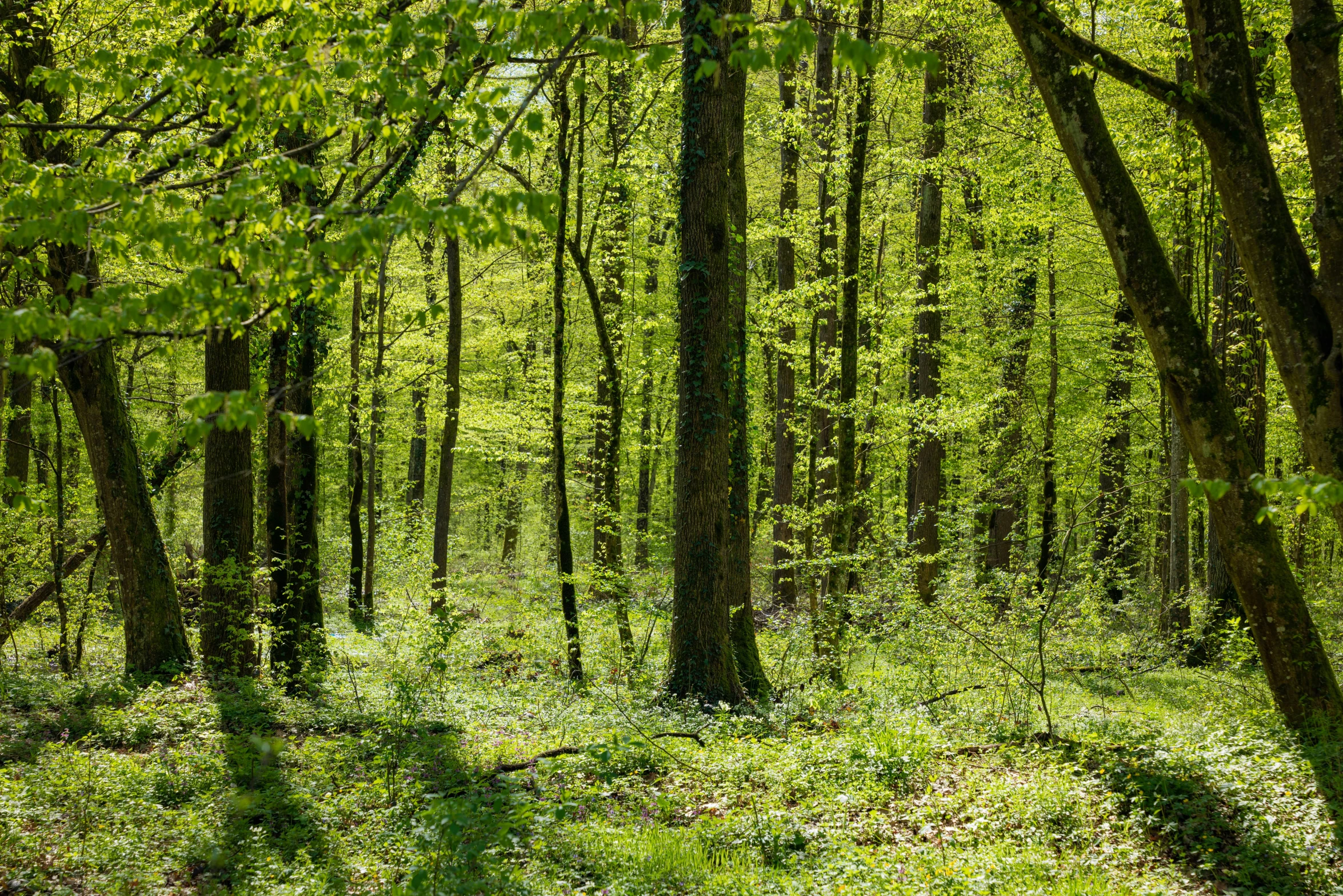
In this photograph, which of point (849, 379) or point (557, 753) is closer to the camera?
point (557, 753)

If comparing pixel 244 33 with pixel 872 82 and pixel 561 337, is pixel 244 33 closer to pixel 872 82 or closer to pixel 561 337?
pixel 561 337

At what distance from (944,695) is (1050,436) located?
27.1 feet

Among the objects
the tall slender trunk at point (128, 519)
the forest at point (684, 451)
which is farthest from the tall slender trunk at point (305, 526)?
the tall slender trunk at point (128, 519)

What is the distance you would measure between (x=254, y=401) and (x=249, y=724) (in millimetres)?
5384

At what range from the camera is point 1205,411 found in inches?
215

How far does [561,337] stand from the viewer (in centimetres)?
1047

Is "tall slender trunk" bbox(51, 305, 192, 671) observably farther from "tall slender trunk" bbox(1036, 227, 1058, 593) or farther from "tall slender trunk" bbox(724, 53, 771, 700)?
"tall slender trunk" bbox(1036, 227, 1058, 593)

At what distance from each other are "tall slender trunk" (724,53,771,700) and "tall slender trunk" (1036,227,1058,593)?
→ 7.26m

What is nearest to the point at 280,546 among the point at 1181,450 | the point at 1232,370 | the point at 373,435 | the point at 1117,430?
the point at 373,435

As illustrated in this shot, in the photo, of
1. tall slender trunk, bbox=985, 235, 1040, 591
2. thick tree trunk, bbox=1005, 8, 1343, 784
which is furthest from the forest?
tall slender trunk, bbox=985, 235, 1040, 591

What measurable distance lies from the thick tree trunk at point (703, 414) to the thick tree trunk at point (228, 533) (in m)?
5.15

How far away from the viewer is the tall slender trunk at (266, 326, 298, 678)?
29.4ft

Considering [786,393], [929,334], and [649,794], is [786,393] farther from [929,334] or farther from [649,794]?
[649,794]

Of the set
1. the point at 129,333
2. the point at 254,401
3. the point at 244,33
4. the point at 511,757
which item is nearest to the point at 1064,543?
the point at 511,757
